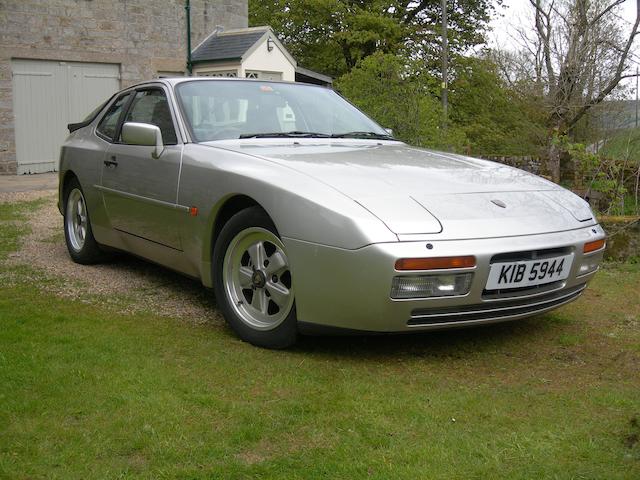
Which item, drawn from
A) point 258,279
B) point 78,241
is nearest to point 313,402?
point 258,279

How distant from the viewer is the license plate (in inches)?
141

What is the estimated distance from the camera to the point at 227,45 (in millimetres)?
19344

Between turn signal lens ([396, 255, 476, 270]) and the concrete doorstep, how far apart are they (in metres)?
10.4

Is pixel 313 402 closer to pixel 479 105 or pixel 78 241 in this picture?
pixel 78 241

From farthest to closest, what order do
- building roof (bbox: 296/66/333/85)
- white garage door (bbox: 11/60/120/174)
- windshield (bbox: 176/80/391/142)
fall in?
1. building roof (bbox: 296/66/333/85)
2. white garage door (bbox: 11/60/120/174)
3. windshield (bbox: 176/80/391/142)

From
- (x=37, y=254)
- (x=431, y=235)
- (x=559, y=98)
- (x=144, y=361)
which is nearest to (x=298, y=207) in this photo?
(x=431, y=235)

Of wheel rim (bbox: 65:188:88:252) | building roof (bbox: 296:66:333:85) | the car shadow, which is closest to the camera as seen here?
the car shadow

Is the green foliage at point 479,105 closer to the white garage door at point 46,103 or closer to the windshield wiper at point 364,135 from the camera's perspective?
the white garage door at point 46,103

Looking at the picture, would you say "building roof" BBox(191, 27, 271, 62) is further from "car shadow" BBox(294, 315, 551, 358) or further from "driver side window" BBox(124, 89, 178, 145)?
"car shadow" BBox(294, 315, 551, 358)

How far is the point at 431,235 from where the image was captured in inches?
137

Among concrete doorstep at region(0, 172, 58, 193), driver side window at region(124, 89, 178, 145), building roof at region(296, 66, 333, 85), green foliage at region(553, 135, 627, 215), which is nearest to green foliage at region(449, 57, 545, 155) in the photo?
building roof at region(296, 66, 333, 85)

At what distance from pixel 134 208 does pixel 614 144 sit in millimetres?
6294

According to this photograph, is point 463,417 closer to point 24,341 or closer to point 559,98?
point 24,341

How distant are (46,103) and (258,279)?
13556 mm
